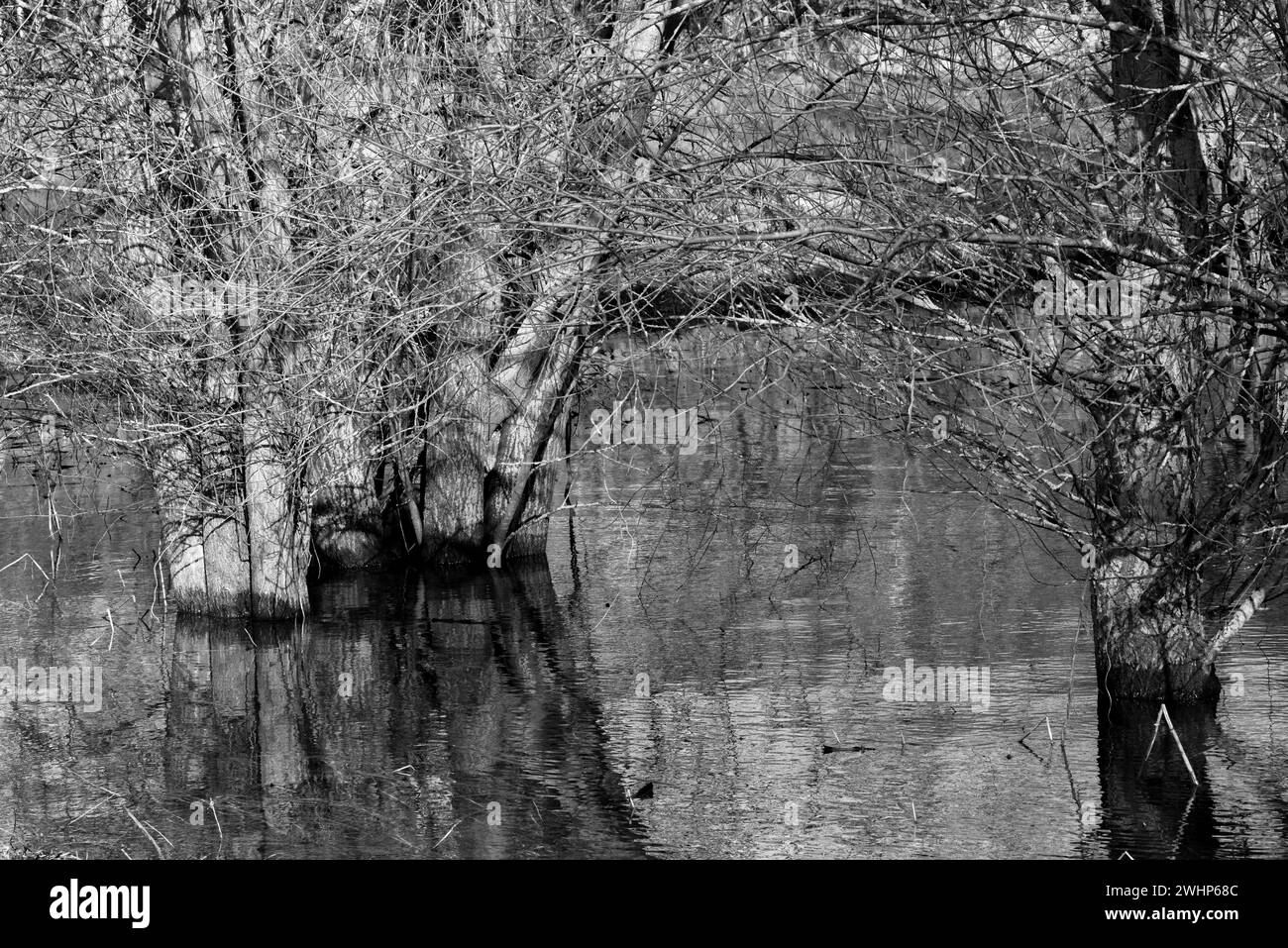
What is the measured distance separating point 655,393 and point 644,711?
2.16 m

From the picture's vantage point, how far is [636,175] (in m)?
8.76

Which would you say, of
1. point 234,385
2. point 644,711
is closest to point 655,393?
point 644,711

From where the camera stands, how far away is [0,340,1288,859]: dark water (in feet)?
26.4

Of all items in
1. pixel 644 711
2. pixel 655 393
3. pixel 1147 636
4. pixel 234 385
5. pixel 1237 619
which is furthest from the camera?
pixel 234 385

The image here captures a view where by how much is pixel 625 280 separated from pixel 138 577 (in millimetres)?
6866

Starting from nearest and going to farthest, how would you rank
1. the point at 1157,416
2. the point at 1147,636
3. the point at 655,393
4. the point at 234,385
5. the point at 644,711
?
the point at 1157,416
the point at 1147,636
the point at 644,711
the point at 655,393
the point at 234,385

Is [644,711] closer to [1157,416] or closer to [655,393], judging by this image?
[655,393]

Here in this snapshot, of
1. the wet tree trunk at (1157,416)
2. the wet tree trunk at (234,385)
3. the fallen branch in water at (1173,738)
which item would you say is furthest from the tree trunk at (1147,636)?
the wet tree trunk at (234,385)

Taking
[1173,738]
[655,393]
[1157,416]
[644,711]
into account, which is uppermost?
[655,393]

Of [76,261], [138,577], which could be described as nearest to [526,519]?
[138,577]

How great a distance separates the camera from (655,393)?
35.7 feet

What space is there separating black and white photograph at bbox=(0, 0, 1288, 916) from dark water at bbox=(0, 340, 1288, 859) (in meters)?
0.05
